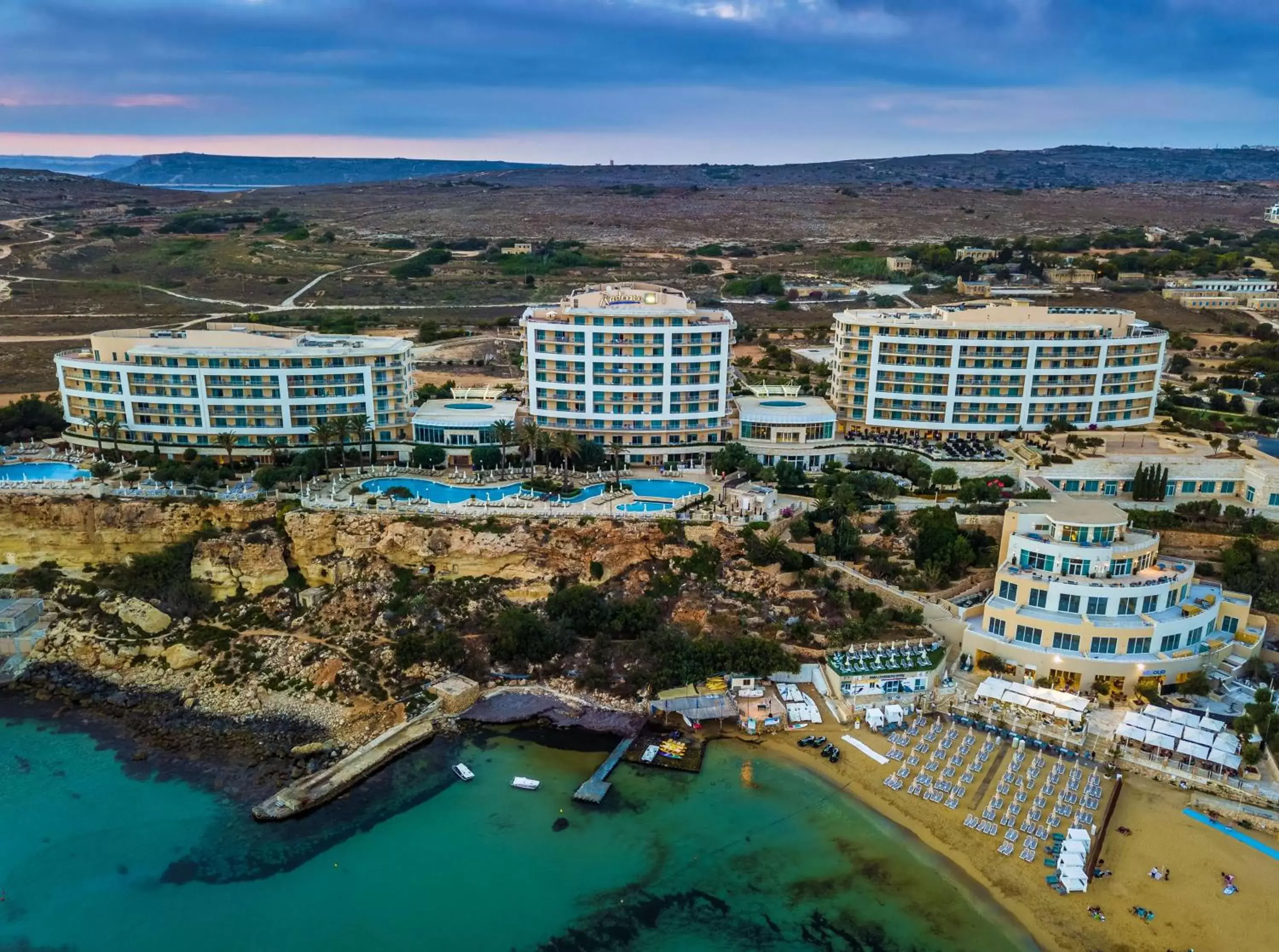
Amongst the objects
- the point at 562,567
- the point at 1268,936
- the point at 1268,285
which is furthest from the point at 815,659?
the point at 1268,285

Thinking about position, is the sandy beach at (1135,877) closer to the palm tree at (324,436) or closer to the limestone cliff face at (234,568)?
the limestone cliff face at (234,568)

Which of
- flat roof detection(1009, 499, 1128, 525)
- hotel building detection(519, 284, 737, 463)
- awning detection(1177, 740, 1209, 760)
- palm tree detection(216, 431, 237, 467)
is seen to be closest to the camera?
awning detection(1177, 740, 1209, 760)

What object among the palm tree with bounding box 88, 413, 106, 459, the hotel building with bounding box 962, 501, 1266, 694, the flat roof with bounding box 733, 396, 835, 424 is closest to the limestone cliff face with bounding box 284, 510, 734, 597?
the hotel building with bounding box 962, 501, 1266, 694

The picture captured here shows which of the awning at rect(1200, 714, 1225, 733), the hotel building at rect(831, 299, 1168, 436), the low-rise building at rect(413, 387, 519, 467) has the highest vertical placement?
the hotel building at rect(831, 299, 1168, 436)

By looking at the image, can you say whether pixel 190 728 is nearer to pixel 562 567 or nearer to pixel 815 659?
pixel 562 567

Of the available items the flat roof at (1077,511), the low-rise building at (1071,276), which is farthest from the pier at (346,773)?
the low-rise building at (1071,276)

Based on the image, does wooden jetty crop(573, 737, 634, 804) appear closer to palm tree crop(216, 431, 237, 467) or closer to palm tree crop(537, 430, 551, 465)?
palm tree crop(537, 430, 551, 465)
